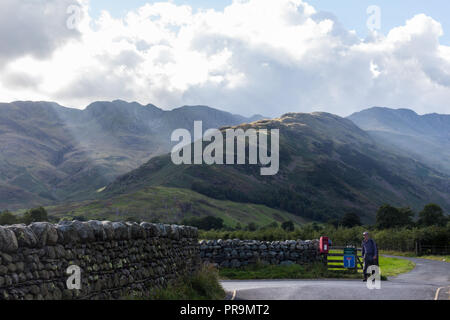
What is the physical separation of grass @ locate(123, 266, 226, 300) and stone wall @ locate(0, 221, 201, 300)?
12.7 inches

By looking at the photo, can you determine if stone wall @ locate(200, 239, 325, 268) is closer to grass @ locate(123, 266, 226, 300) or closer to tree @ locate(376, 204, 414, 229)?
grass @ locate(123, 266, 226, 300)

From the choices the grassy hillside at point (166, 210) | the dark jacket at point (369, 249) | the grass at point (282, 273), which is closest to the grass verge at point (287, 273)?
the grass at point (282, 273)

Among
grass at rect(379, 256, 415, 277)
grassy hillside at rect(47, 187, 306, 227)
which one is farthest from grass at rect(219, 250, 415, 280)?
grassy hillside at rect(47, 187, 306, 227)

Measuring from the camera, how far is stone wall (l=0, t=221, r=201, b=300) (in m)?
8.37

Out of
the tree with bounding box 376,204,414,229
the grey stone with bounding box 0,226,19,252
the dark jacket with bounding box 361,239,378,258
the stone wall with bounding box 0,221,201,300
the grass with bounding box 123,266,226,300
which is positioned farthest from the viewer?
the tree with bounding box 376,204,414,229

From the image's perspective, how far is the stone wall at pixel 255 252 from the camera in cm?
3156

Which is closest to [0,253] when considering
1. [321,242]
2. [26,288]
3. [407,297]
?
[26,288]

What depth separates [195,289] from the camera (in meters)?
16.7

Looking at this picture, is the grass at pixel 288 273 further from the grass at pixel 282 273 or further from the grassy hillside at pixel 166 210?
the grassy hillside at pixel 166 210

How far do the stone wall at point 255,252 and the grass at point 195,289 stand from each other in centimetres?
1248

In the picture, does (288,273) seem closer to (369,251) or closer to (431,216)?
(369,251)

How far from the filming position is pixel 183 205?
18788cm
